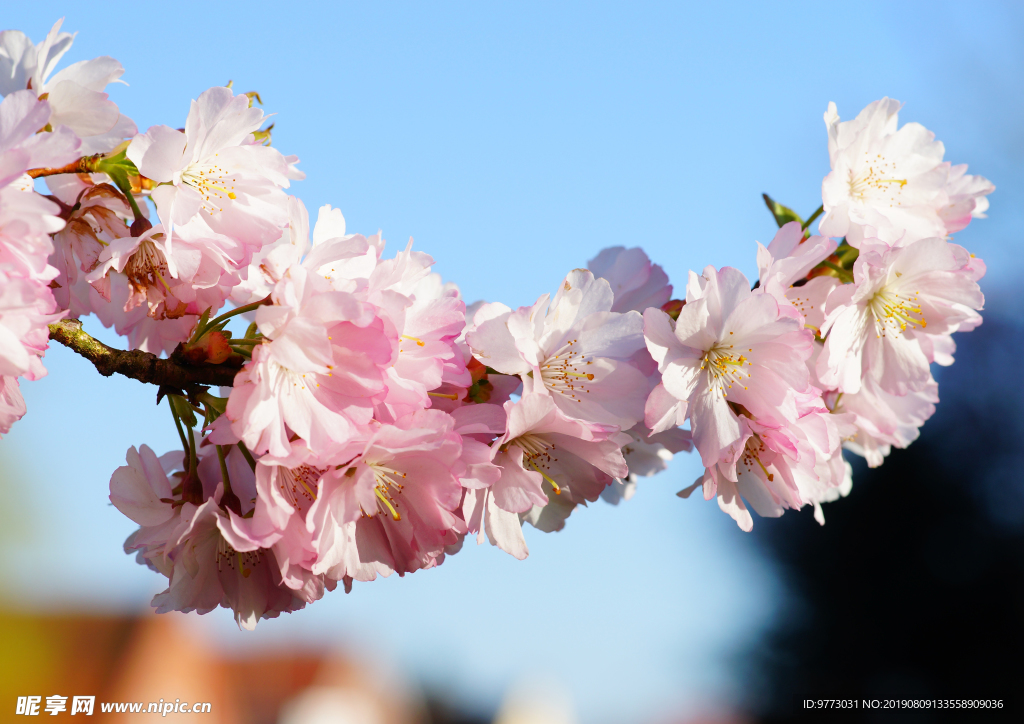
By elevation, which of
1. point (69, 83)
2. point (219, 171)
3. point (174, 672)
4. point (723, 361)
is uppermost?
point (174, 672)

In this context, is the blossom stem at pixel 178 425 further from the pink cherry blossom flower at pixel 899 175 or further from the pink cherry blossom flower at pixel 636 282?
the pink cherry blossom flower at pixel 899 175

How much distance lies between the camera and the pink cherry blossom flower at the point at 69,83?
904 mm

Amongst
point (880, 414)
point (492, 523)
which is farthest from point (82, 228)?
point (880, 414)

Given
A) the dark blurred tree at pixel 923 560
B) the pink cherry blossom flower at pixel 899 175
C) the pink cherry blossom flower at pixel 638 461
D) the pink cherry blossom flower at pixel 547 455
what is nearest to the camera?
the pink cherry blossom flower at pixel 547 455

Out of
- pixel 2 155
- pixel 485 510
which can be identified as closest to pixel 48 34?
pixel 2 155

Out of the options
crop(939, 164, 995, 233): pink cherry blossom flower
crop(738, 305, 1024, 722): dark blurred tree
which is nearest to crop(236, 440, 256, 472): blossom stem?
crop(939, 164, 995, 233): pink cherry blossom flower

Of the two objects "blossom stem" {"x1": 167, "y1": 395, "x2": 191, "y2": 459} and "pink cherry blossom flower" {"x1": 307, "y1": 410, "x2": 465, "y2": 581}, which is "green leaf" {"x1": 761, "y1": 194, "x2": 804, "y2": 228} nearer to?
"pink cherry blossom flower" {"x1": 307, "y1": 410, "x2": 465, "y2": 581}

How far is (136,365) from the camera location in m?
0.88

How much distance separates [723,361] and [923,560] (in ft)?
33.7

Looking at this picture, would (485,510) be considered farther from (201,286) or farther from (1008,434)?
(1008,434)

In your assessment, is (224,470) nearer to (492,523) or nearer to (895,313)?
(492,523)

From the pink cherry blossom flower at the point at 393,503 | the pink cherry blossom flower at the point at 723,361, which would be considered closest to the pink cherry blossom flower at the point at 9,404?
the pink cherry blossom flower at the point at 393,503

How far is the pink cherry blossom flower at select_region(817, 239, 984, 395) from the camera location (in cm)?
110

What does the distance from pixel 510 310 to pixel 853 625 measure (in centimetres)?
1057
